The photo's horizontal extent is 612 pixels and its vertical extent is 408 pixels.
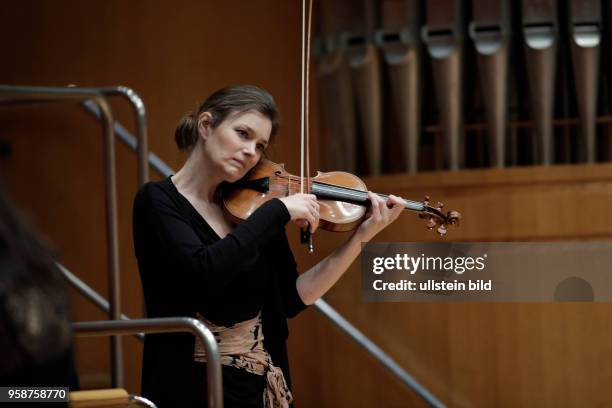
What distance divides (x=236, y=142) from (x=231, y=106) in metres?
0.08

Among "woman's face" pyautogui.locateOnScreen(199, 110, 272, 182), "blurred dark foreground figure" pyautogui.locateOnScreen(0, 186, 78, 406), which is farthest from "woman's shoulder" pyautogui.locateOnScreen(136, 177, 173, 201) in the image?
"blurred dark foreground figure" pyautogui.locateOnScreen(0, 186, 78, 406)

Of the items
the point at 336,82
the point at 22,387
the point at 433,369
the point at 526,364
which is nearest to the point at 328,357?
the point at 433,369

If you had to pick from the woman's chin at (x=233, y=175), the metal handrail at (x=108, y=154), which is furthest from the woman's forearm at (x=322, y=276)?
the metal handrail at (x=108, y=154)

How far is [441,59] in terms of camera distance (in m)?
3.82

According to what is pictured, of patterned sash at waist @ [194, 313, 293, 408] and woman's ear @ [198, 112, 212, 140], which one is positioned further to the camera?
woman's ear @ [198, 112, 212, 140]

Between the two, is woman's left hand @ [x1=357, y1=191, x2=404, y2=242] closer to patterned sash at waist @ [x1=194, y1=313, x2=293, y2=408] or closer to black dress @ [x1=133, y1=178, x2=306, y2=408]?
black dress @ [x1=133, y1=178, x2=306, y2=408]

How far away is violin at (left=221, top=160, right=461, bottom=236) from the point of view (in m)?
2.24

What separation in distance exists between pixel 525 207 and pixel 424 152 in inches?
19.3

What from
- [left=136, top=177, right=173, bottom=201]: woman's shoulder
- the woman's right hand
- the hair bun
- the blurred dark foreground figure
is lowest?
the blurred dark foreground figure

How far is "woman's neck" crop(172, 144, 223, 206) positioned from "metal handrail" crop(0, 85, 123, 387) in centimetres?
52

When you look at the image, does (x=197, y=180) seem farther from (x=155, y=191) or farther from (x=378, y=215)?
(x=378, y=215)

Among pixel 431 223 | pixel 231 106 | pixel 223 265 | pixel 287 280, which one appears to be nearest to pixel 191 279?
pixel 223 265

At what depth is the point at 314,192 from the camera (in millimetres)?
2359

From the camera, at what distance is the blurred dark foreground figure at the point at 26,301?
86 cm
